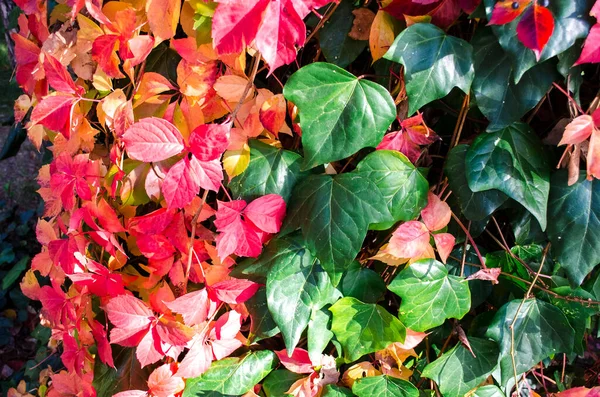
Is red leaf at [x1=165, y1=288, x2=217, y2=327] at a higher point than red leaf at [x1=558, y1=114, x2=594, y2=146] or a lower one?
lower

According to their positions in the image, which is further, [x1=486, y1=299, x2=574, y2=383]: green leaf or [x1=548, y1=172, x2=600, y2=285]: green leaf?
[x1=486, y1=299, x2=574, y2=383]: green leaf

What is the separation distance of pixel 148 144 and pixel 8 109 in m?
4.34

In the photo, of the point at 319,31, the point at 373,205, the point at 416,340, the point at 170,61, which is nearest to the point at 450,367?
the point at 416,340

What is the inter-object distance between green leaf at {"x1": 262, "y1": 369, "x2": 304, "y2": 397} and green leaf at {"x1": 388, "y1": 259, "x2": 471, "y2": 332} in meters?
0.29

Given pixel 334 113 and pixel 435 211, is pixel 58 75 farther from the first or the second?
pixel 435 211

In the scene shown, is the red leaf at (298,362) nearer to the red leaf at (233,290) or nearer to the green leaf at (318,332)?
the green leaf at (318,332)

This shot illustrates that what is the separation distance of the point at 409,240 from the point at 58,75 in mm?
709

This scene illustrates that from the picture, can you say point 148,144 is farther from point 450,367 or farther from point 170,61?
point 450,367

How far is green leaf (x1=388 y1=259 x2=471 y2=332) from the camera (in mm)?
1013

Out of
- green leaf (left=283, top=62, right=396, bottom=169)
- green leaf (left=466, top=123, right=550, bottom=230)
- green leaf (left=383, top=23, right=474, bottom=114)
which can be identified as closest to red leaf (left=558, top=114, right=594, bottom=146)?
green leaf (left=466, top=123, right=550, bottom=230)

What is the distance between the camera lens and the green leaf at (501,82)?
88 centimetres

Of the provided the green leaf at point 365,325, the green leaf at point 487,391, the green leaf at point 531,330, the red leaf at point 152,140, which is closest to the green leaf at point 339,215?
the green leaf at point 365,325

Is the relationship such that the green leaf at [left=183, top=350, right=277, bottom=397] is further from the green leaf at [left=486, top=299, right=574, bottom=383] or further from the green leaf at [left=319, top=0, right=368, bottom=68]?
the green leaf at [left=319, top=0, right=368, bottom=68]

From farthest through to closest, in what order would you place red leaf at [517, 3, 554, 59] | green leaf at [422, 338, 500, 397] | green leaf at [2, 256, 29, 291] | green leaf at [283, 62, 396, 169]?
green leaf at [2, 256, 29, 291] → green leaf at [422, 338, 500, 397] → green leaf at [283, 62, 396, 169] → red leaf at [517, 3, 554, 59]
